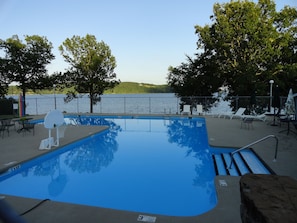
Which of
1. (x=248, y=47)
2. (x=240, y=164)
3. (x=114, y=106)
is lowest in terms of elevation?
(x=240, y=164)

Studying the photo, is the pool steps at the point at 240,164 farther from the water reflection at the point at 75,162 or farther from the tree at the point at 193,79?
the tree at the point at 193,79

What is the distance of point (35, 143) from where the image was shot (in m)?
7.67

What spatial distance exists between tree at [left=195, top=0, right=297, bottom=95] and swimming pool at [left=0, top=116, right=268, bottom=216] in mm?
10596

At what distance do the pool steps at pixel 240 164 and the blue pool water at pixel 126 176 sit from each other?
0.24 meters

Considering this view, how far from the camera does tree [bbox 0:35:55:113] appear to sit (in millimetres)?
16688

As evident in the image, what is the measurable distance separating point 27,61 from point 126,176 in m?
15.1

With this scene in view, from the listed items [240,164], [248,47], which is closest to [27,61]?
[240,164]

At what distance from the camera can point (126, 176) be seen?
5754 millimetres

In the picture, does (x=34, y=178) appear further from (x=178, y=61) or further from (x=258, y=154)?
(x=178, y=61)

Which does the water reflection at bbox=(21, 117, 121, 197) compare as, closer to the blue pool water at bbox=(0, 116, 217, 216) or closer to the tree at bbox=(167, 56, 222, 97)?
the blue pool water at bbox=(0, 116, 217, 216)

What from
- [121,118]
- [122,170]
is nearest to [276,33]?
[121,118]

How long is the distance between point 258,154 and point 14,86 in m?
18.2

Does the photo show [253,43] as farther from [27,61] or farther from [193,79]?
[27,61]

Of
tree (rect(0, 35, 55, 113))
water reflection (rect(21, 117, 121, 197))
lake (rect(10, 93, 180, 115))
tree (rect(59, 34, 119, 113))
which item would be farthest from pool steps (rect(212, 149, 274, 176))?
tree (rect(0, 35, 55, 113))
